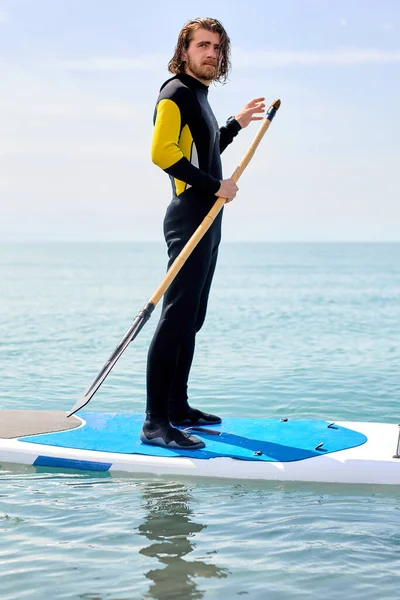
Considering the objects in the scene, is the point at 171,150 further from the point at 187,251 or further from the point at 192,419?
the point at 192,419

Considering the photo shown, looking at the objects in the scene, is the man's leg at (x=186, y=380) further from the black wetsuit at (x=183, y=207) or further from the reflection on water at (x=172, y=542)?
the reflection on water at (x=172, y=542)

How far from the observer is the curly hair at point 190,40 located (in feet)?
15.3

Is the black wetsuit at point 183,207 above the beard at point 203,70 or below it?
below

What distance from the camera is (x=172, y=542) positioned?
3.88 meters

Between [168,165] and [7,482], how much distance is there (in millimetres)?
1831

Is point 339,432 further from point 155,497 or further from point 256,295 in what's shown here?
point 256,295

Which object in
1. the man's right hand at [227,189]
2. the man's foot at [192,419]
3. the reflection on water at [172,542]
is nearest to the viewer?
the reflection on water at [172,542]

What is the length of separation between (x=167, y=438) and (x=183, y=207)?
3.99ft

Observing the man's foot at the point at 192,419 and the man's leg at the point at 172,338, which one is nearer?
the man's leg at the point at 172,338

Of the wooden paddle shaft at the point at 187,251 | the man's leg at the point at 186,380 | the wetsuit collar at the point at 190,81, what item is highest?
the wetsuit collar at the point at 190,81

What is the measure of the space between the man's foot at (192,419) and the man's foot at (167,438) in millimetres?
397

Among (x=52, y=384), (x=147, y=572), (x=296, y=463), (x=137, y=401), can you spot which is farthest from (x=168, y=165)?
(x=52, y=384)

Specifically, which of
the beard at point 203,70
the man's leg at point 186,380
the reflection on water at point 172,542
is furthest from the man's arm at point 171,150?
the reflection on water at point 172,542

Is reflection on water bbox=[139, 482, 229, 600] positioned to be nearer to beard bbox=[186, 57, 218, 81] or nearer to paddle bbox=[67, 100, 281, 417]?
paddle bbox=[67, 100, 281, 417]
